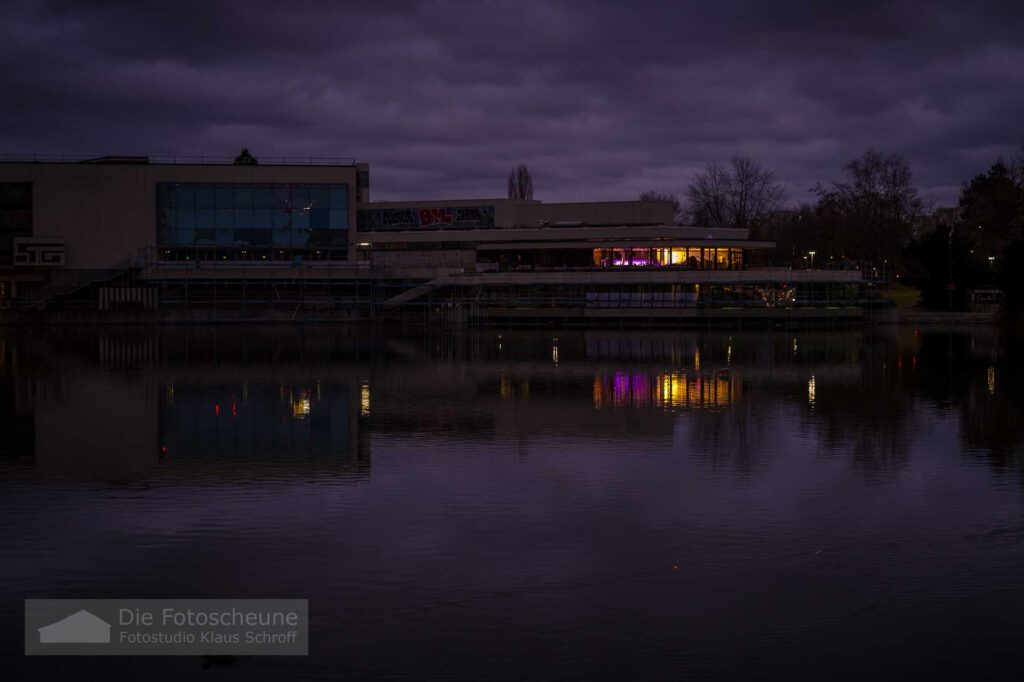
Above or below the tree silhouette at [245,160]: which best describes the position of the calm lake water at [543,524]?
below

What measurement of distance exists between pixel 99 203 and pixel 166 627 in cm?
7651

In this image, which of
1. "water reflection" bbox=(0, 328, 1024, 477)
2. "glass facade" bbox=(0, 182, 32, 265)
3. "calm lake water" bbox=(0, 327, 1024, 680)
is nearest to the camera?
"calm lake water" bbox=(0, 327, 1024, 680)

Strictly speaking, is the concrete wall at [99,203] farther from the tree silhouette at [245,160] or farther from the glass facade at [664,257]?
the glass facade at [664,257]

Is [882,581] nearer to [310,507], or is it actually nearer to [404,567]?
[404,567]

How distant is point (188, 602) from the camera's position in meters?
11.0

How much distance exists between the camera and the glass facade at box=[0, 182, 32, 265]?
267 ft

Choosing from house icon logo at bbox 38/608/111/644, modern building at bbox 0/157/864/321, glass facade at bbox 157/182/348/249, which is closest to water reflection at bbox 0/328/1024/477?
house icon logo at bbox 38/608/111/644

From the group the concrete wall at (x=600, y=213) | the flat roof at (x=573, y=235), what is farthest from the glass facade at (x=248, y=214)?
the concrete wall at (x=600, y=213)

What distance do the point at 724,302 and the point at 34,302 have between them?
45897 millimetres

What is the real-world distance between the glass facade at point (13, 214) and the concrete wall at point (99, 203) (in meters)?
0.66

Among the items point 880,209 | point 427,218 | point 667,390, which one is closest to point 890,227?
point 880,209

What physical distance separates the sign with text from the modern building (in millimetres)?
65899

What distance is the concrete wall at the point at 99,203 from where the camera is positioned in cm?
8112

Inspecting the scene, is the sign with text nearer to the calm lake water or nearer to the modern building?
the calm lake water
